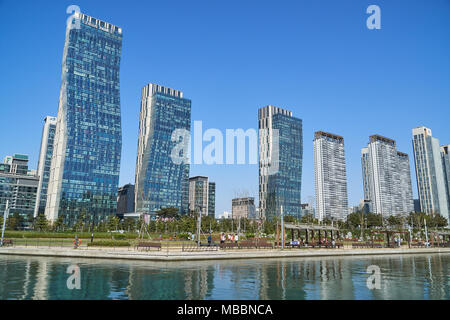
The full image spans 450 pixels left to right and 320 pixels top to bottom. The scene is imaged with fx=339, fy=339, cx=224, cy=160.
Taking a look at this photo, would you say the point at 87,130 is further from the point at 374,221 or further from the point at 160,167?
the point at 374,221

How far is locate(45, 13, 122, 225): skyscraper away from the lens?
462 feet

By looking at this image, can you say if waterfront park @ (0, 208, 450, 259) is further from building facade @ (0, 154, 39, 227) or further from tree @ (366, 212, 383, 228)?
building facade @ (0, 154, 39, 227)

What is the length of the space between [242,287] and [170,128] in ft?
612

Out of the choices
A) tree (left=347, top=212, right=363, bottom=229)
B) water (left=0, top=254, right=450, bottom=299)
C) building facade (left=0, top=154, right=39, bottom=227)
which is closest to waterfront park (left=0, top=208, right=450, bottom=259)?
tree (left=347, top=212, right=363, bottom=229)

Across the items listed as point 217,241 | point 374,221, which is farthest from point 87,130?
point 374,221

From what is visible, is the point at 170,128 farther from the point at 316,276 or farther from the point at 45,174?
the point at 316,276

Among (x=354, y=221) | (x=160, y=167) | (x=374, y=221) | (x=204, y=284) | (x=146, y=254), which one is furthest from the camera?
(x=160, y=167)

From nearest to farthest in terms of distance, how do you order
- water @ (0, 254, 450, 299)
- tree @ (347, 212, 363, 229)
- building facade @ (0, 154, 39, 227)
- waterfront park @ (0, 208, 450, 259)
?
water @ (0, 254, 450, 299) < waterfront park @ (0, 208, 450, 259) < tree @ (347, 212, 363, 229) < building facade @ (0, 154, 39, 227)

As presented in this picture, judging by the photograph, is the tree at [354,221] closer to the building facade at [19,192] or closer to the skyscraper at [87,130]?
the skyscraper at [87,130]

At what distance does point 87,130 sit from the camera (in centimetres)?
14588

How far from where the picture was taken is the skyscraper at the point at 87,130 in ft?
462

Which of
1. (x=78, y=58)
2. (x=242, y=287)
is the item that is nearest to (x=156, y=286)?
(x=242, y=287)

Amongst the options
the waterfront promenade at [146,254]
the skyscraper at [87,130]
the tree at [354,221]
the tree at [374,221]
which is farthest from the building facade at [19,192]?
the tree at [374,221]

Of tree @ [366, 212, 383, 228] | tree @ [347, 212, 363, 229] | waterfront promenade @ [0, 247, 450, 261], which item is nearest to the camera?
waterfront promenade @ [0, 247, 450, 261]
